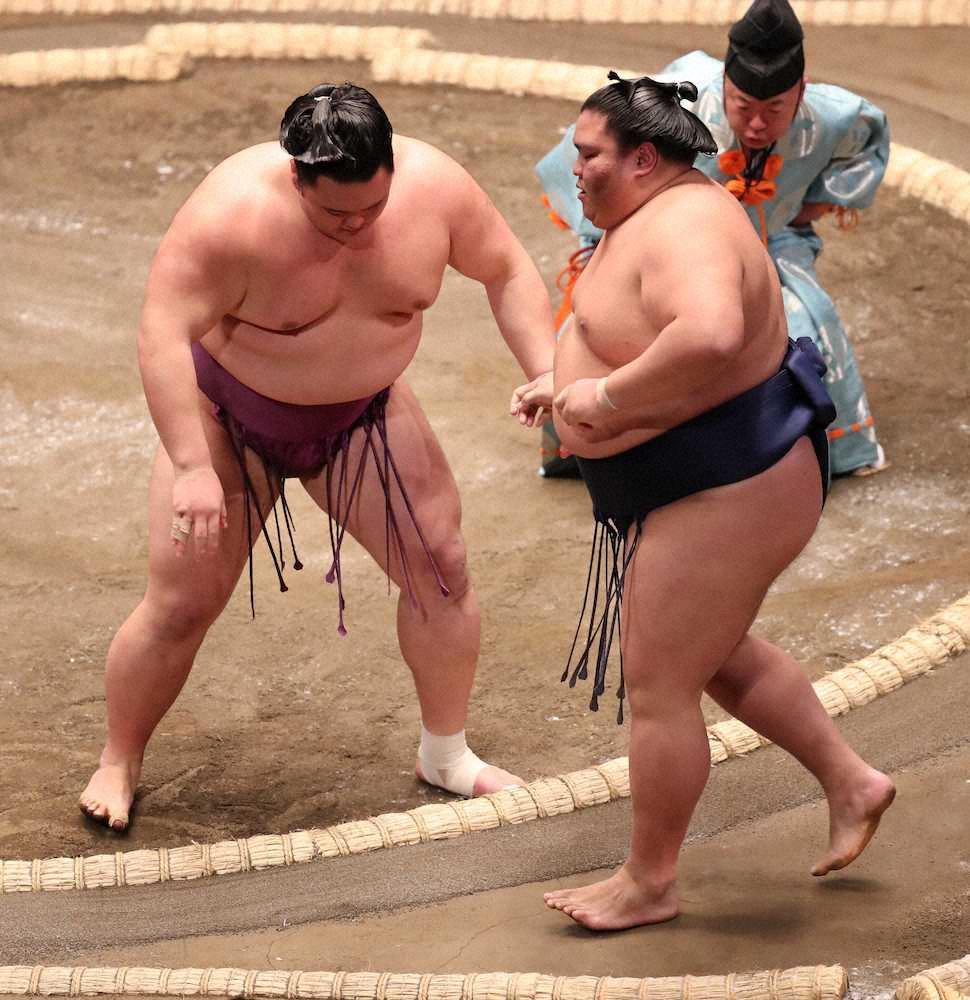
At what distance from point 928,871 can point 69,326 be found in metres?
3.19

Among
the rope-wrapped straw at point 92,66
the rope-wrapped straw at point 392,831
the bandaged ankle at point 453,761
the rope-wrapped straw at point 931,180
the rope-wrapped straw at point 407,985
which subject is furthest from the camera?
the rope-wrapped straw at point 92,66

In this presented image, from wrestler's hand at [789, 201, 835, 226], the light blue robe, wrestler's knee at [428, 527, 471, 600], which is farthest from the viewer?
wrestler's hand at [789, 201, 835, 226]

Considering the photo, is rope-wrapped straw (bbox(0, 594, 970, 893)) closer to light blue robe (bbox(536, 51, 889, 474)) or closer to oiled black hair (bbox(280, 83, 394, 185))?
oiled black hair (bbox(280, 83, 394, 185))

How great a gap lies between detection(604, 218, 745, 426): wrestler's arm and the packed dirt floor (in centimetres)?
74

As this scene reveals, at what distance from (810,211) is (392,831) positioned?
192 centimetres

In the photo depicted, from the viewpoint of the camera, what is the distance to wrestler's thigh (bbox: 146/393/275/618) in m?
2.49

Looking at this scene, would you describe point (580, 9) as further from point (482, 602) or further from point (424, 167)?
point (424, 167)

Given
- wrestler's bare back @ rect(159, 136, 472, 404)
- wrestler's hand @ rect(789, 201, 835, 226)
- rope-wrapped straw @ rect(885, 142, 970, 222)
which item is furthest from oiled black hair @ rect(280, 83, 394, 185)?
rope-wrapped straw @ rect(885, 142, 970, 222)

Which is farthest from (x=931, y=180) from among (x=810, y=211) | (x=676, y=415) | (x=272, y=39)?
(x=676, y=415)

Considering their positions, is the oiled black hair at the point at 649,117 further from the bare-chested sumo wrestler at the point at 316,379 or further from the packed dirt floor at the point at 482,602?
the packed dirt floor at the point at 482,602

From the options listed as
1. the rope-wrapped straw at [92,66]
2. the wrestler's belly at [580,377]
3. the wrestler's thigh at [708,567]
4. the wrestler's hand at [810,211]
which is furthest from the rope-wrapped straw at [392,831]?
the rope-wrapped straw at [92,66]

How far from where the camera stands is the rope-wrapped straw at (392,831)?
8.08 ft

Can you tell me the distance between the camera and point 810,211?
3.82 m

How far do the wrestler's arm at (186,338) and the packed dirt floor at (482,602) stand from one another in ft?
1.98
